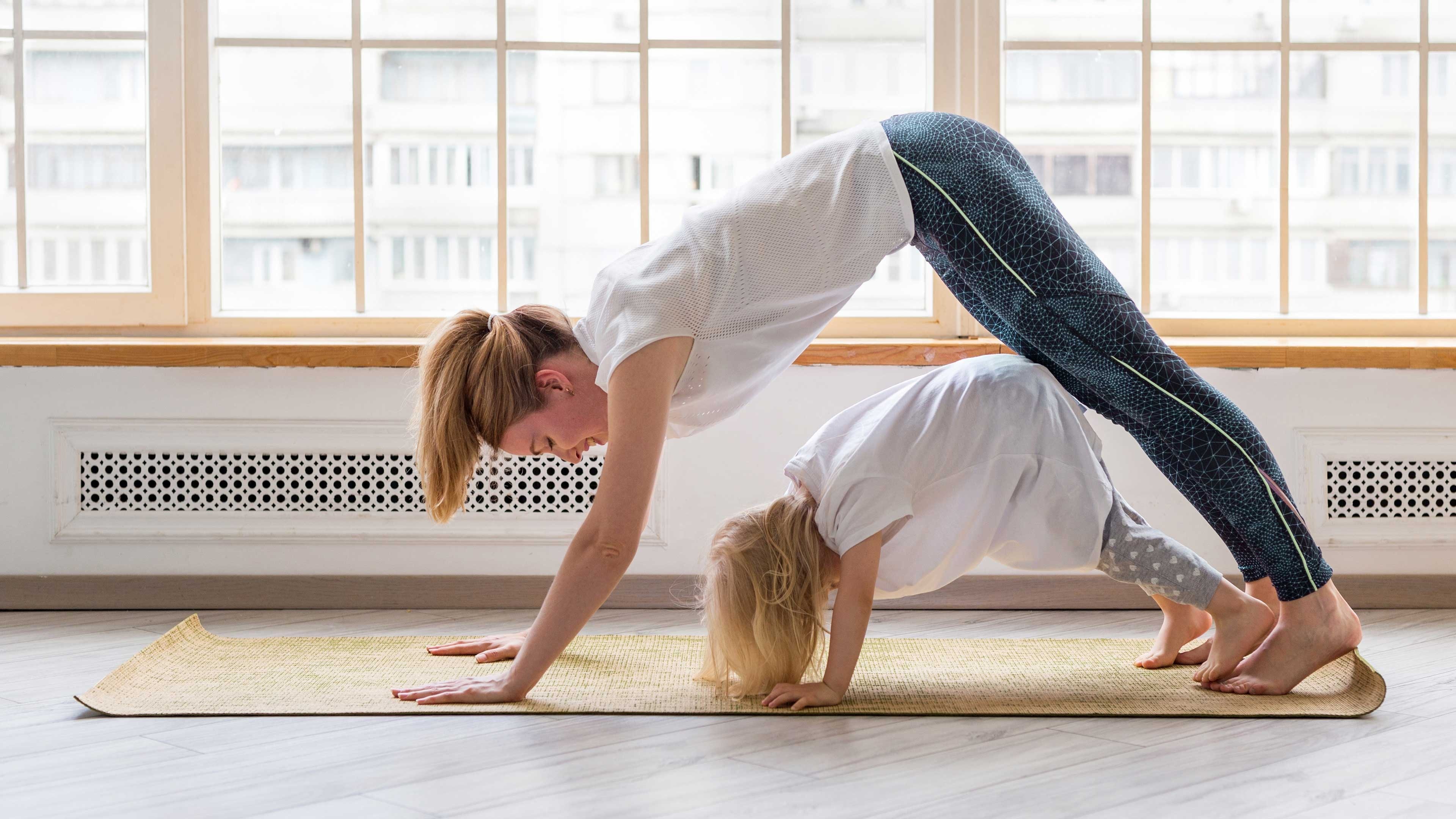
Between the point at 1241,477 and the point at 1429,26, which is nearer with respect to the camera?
the point at 1241,477

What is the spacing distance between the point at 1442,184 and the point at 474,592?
2144mm

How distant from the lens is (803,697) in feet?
5.02

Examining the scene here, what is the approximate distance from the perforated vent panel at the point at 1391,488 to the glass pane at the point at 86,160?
232 centimetres

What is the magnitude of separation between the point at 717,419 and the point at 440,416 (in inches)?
14.2

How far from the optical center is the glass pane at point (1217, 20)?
8.52 feet

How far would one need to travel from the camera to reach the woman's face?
1558 mm

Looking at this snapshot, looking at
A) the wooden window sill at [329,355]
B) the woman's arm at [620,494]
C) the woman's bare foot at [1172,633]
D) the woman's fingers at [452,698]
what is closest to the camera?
the woman's arm at [620,494]

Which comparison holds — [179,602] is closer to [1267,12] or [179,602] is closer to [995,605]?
[995,605]

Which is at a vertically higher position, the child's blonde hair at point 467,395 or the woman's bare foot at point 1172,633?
the child's blonde hair at point 467,395

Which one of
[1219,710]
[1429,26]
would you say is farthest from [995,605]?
[1429,26]

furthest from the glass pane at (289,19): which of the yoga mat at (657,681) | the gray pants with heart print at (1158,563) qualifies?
the gray pants with heart print at (1158,563)

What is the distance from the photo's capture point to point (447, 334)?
156 centimetres

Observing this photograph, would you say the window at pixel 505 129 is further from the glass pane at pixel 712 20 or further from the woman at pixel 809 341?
the woman at pixel 809 341

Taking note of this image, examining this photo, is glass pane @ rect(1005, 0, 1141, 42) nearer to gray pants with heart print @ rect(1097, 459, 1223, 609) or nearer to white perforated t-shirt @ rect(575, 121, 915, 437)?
white perforated t-shirt @ rect(575, 121, 915, 437)
